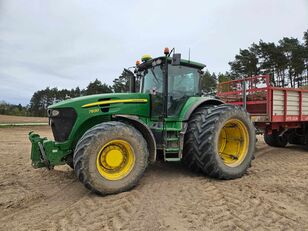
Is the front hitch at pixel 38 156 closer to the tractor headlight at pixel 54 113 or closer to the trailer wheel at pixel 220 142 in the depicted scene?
the tractor headlight at pixel 54 113

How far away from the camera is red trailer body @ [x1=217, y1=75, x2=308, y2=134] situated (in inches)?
298

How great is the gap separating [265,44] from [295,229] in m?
38.2

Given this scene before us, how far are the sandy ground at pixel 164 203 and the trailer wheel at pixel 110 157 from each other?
8.5 inches

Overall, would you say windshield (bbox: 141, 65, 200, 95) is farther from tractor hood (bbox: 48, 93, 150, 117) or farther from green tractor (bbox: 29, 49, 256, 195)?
tractor hood (bbox: 48, 93, 150, 117)

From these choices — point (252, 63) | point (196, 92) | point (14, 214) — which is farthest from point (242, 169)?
point (252, 63)

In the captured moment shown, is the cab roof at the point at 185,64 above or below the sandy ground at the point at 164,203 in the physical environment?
above

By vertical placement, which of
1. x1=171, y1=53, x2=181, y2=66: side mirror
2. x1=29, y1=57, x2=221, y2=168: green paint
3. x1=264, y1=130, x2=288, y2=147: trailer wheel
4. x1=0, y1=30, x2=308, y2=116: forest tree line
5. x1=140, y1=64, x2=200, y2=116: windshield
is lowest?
x1=264, y1=130, x2=288, y2=147: trailer wheel

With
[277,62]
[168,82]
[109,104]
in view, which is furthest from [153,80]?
[277,62]

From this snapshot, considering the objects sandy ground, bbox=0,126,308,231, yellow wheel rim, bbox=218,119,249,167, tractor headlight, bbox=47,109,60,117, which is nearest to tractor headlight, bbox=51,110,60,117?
tractor headlight, bbox=47,109,60,117

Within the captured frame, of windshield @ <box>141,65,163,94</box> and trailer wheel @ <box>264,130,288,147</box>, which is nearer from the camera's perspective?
windshield @ <box>141,65,163,94</box>

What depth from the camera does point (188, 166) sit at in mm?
5953

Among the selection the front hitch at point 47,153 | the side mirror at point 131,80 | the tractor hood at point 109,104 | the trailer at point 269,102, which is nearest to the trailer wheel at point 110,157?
the tractor hood at point 109,104

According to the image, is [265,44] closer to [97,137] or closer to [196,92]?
[196,92]

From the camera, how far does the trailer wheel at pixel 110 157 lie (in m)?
4.49
